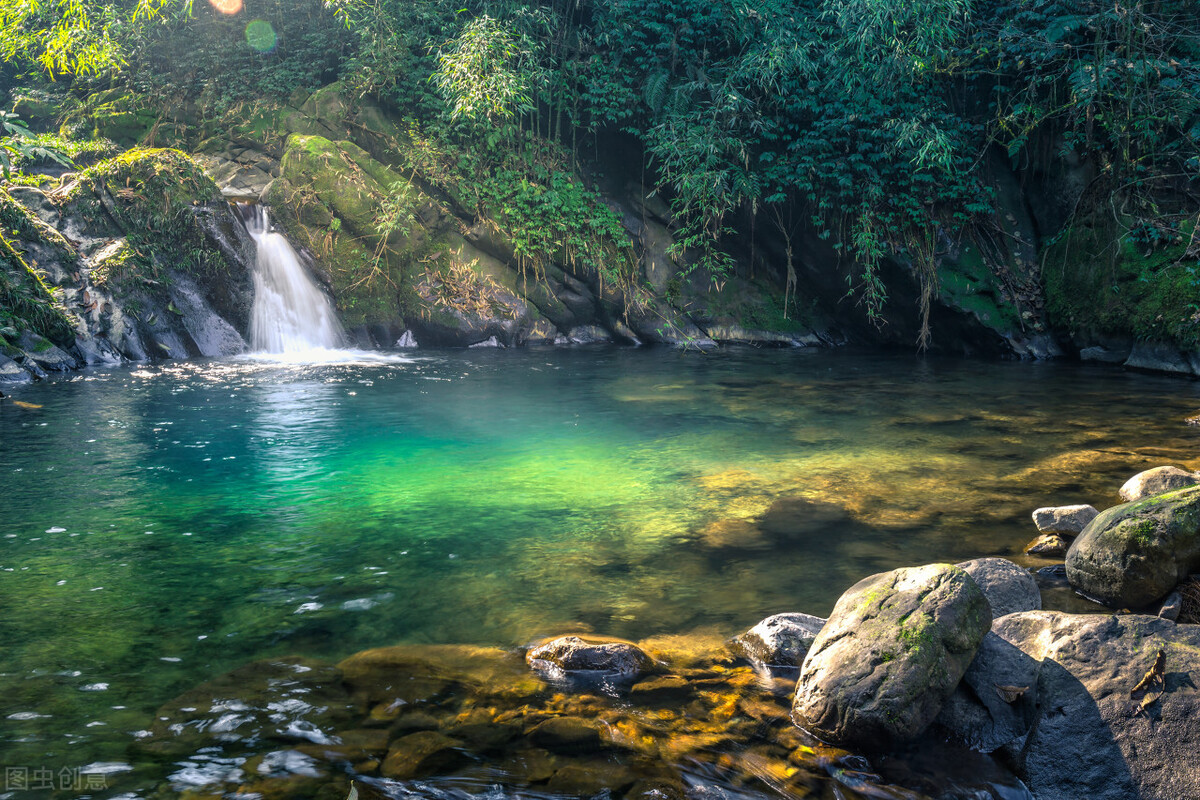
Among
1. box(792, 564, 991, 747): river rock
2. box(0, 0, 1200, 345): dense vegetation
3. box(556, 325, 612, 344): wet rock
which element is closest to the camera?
box(792, 564, 991, 747): river rock

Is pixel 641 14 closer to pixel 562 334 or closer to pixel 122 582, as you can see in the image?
pixel 562 334

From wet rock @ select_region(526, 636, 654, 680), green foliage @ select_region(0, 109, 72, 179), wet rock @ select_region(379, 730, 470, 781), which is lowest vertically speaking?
wet rock @ select_region(379, 730, 470, 781)

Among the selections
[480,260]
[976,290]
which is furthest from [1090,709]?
[480,260]

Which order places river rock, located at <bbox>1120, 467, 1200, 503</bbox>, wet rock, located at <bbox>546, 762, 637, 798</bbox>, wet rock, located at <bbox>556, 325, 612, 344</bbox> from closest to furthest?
wet rock, located at <bbox>546, 762, 637, 798</bbox>, river rock, located at <bbox>1120, 467, 1200, 503</bbox>, wet rock, located at <bbox>556, 325, 612, 344</bbox>

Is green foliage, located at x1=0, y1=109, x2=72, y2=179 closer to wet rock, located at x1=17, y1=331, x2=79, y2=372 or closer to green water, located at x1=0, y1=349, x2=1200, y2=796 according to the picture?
green water, located at x1=0, y1=349, x2=1200, y2=796

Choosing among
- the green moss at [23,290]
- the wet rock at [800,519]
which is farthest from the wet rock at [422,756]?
the green moss at [23,290]

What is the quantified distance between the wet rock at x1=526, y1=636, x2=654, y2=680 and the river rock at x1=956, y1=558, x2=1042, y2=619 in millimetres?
1827

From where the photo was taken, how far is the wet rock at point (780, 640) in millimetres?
3439

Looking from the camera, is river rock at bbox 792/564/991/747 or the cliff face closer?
river rock at bbox 792/564/991/747

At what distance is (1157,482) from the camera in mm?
5258

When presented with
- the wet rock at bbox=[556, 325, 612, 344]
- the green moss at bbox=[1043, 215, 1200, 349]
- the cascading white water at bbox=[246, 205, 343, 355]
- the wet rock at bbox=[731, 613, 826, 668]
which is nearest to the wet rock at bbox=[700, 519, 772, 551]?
the wet rock at bbox=[731, 613, 826, 668]

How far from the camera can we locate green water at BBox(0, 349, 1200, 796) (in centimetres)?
369

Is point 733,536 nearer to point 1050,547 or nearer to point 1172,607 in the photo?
point 1050,547

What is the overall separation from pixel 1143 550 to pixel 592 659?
290 centimetres
